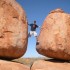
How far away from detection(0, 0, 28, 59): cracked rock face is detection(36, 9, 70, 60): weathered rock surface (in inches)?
38.5

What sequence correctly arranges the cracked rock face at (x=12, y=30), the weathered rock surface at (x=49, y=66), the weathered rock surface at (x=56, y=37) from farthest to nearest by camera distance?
the weathered rock surface at (x=56, y=37) → the weathered rock surface at (x=49, y=66) → the cracked rock face at (x=12, y=30)

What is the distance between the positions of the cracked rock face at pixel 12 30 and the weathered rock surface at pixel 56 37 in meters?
0.98

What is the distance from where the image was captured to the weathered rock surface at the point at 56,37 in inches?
446

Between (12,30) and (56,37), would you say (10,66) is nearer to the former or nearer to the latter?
(12,30)

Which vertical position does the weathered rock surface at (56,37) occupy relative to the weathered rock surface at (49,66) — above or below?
above

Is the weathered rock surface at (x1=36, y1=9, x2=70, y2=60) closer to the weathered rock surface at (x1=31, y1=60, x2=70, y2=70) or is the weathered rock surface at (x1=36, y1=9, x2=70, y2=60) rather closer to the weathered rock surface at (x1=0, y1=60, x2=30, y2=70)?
the weathered rock surface at (x1=31, y1=60, x2=70, y2=70)

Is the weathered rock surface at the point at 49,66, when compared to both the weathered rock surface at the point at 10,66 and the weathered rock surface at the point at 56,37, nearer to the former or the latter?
the weathered rock surface at the point at 56,37

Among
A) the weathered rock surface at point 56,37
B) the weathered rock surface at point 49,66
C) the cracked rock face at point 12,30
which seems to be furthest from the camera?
the weathered rock surface at point 56,37

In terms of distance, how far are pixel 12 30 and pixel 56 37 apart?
1.99 m

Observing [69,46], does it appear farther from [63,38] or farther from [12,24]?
[12,24]

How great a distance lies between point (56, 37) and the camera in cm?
1147

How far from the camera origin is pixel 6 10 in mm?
11047

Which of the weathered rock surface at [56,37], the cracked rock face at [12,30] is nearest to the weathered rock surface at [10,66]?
the cracked rock face at [12,30]

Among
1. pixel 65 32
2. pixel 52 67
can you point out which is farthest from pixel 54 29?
pixel 52 67
